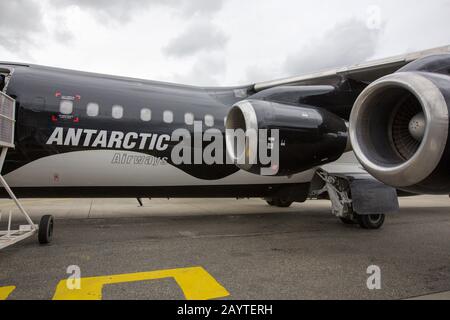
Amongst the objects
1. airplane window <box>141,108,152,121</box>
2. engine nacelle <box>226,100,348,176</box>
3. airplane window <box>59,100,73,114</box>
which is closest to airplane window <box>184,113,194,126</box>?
airplane window <box>141,108,152,121</box>

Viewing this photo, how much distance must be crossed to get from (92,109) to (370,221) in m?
5.66

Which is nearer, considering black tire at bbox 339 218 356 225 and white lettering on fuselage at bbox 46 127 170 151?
white lettering on fuselage at bbox 46 127 170 151

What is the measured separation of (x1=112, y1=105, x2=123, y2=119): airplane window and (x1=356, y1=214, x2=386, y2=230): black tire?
496 cm

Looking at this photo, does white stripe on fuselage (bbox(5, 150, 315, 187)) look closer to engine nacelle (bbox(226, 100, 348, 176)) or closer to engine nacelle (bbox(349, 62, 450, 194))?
engine nacelle (bbox(226, 100, 348, 176))

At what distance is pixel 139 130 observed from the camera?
6.34 meters

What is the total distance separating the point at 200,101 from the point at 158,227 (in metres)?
2.66

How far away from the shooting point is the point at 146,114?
21.2ft

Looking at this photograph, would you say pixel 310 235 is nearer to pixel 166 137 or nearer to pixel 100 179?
pixel 166 137

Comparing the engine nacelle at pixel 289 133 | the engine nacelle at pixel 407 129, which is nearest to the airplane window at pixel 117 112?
the engine nacelle at pixel 289 133

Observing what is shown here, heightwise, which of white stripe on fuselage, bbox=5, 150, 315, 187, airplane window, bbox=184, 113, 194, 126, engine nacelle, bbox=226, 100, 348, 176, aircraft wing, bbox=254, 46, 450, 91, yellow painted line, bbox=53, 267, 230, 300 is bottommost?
yellow painted line, bbox=53, 267, 230, 300

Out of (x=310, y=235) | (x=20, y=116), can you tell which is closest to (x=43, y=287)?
(x=20, y=116)

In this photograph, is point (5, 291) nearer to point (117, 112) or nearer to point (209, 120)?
point (117, 112)

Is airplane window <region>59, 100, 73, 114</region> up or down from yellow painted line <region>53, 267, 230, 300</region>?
up

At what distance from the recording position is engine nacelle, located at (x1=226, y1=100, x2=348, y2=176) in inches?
196
